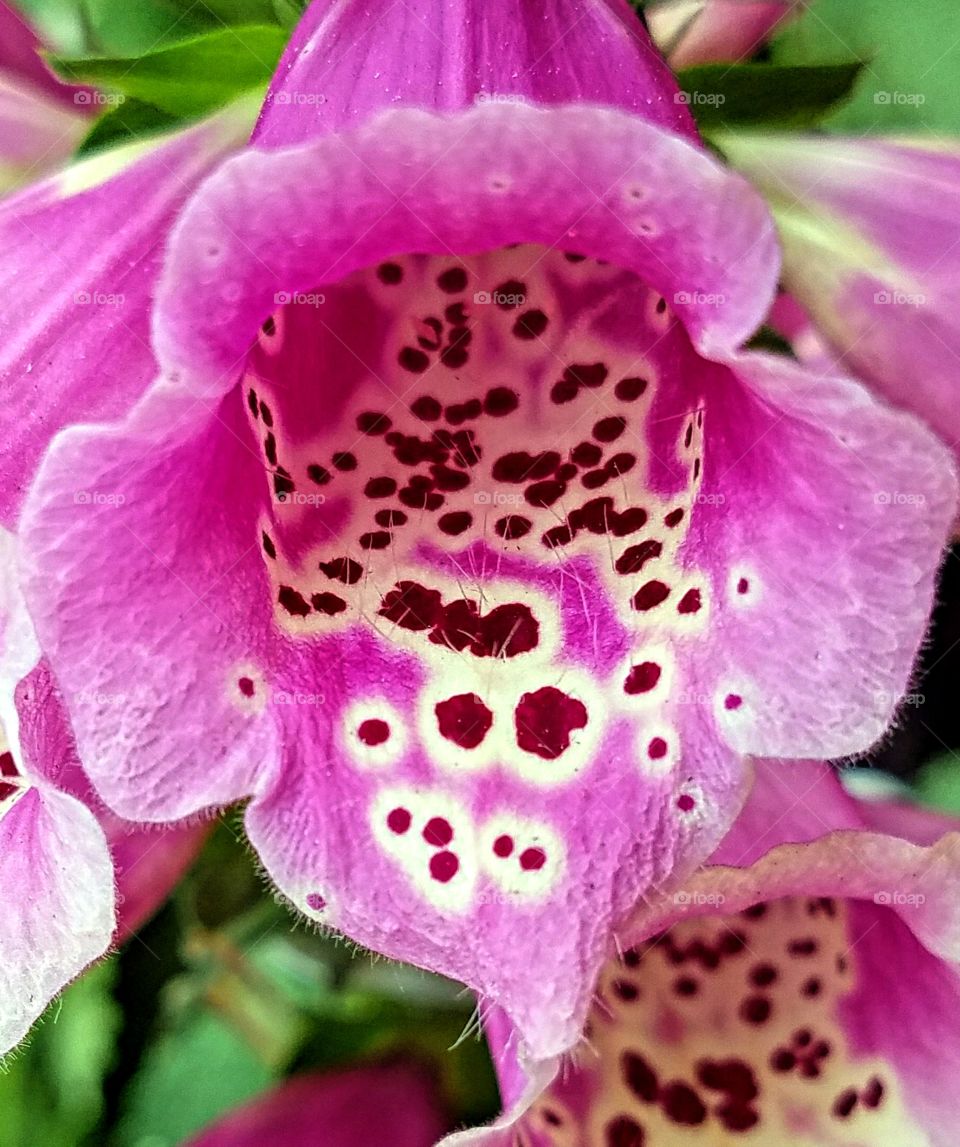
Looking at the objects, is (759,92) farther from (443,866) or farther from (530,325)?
(443,866)

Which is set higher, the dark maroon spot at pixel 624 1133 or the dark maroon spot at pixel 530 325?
the dark maroon spot at pixel 530 325

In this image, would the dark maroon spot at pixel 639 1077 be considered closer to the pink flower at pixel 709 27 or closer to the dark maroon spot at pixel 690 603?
the dark maroon spot at pixel 690 603

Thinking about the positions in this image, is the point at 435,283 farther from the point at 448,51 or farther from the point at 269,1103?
the point at 269,1103

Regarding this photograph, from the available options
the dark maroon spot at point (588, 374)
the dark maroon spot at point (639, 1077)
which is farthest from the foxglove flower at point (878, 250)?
the dark maroon spot at point (639, 1077)

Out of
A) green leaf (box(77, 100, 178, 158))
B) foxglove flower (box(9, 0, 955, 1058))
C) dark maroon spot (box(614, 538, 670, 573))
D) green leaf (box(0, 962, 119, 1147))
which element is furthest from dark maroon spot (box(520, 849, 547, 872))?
green leaf (box(0, 962, 119, 1147))

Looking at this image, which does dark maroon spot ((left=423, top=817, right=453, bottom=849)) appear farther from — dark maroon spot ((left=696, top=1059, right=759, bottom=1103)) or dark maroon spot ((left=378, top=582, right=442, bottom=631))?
dark maroon spot ((left=696, top=1059, right=759, bottom=1103))

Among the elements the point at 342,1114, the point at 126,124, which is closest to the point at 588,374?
the point at 126,124

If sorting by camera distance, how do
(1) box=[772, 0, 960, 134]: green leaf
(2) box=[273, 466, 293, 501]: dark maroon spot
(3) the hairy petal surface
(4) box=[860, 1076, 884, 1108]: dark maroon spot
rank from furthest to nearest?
(1) box=[772, 0, 960, 134]: green leaf → (4) box=[860, 1076, 884, 1108]: dark maroon spot → (2) box=[273, 466, 293, 501]: dark maroon spot → (3) the hairy petal surface
